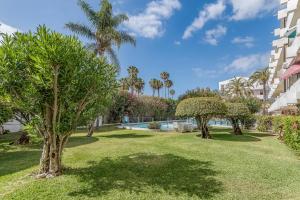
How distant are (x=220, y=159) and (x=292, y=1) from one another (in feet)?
70.5

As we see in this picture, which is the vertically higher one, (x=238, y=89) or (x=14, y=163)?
(x=238, y=89)

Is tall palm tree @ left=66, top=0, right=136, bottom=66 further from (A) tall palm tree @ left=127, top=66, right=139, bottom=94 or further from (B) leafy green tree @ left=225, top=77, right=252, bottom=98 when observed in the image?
(B) leafy green tree @ left=225, top=77, right=252, bottom=98

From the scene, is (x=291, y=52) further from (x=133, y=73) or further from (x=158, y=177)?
(x=133, y=73)

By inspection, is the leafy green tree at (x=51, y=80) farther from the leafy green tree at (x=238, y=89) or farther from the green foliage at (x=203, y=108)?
the leafy green tree at (x=238, y=89)

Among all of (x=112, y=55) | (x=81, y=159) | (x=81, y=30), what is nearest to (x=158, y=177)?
(x=81, y=159)

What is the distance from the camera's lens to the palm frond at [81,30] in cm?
2716

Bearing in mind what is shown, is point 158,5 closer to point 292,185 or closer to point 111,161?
point 111,161

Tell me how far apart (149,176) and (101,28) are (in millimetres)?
23018

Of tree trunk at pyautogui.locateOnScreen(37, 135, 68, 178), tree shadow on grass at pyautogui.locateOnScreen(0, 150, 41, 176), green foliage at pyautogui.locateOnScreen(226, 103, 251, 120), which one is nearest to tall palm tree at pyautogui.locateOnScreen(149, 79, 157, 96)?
green foliage at pyautogui.locateOnScreen(226, 103, 251, 120)

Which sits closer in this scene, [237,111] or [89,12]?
[237,111]

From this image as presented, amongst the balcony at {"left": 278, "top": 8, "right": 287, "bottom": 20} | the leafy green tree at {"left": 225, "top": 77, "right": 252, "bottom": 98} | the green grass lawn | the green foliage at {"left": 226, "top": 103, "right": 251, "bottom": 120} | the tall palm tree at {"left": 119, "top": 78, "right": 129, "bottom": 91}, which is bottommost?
the green grass lawn

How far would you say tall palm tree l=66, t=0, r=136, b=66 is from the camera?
88.7ft

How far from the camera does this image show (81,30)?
2712cm

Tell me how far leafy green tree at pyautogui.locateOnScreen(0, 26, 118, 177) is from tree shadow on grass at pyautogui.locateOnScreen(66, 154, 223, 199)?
180cm
